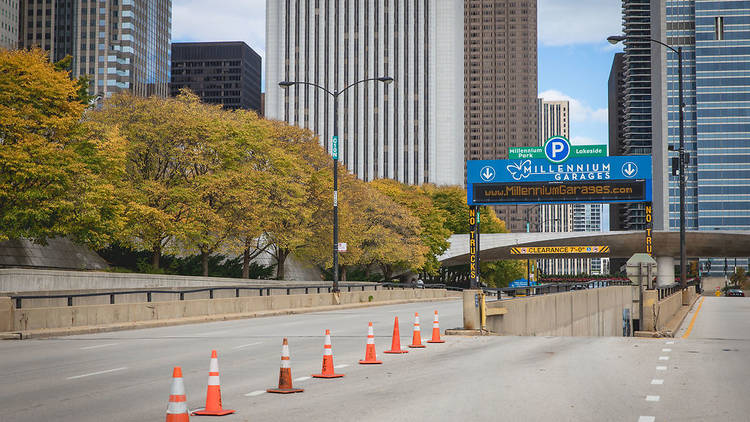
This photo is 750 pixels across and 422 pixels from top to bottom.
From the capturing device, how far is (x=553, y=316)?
111 feet

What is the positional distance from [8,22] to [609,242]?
122m

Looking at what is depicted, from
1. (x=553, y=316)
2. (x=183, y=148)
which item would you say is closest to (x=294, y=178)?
(x=183, y=148)

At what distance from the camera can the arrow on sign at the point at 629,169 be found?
3566 centimetres

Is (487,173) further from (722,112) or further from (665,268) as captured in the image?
(722,112)

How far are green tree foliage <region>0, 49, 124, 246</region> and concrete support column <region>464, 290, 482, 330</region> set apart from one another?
22.2 m

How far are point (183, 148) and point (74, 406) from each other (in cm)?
4264

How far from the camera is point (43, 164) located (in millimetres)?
37938

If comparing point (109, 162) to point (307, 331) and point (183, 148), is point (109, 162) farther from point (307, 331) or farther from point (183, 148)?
point (307, 331)

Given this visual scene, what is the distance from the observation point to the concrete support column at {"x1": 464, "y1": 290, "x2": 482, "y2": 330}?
22828 millimetres

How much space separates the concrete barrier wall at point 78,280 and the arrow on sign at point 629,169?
25632 mm

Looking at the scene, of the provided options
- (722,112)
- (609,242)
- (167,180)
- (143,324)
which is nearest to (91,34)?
(609,242)

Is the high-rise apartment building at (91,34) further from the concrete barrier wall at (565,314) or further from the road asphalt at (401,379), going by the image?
the road asphalt at (401,379)

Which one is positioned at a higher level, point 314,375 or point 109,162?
point 109,162

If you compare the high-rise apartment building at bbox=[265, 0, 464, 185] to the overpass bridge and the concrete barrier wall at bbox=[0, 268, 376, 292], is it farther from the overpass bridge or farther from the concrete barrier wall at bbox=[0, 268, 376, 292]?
the concrete barrier wall at bbox=[0, 268, 376, 292]
